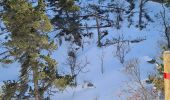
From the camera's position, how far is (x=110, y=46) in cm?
4275

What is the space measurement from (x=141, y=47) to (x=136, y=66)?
4792 millimetres

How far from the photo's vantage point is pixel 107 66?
41.0m

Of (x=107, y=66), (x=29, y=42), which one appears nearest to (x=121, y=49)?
(x=107, y=66)

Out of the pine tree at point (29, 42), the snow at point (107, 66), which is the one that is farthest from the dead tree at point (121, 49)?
the pine tree at point (29, 42)

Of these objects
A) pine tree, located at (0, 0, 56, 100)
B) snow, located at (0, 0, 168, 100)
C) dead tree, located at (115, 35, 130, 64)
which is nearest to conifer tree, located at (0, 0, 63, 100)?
pine tree, located at (0, 0, 56, 100)

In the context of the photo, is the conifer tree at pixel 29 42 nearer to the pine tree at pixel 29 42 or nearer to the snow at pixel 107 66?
the pine tree at pixel 29 42

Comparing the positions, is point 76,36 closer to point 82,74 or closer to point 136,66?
point 82,74

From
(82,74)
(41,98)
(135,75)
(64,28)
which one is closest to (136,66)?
(135,75)

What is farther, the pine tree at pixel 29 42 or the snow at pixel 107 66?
the snow at pixel 107 66

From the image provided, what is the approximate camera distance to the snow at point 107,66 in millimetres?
37969

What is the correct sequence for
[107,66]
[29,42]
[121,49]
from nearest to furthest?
[29,42]
[107,66]
[121,49]

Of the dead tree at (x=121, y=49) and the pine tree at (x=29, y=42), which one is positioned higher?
the pine tree at (x=29, y=42)

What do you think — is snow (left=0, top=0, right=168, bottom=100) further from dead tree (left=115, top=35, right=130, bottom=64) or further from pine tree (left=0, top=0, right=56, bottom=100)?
pine tree (left=0, top=0, right=56, bottom=100)

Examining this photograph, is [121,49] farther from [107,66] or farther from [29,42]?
[29,42]
